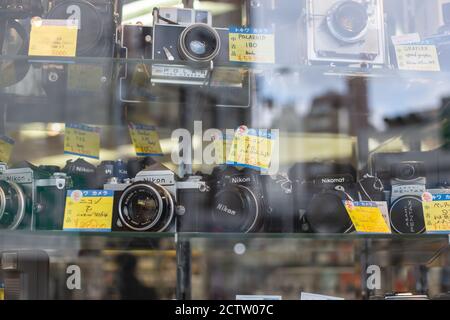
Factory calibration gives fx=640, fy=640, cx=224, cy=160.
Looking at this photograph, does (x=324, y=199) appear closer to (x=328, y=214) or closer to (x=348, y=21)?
(x=328, y=214)

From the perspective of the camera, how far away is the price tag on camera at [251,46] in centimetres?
139

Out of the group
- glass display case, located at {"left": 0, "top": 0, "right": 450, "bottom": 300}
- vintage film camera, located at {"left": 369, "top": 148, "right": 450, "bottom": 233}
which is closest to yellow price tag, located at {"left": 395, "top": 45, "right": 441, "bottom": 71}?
glass display case, located at {"left": 0, "top": 0, "right": 450, "bottom": 300}

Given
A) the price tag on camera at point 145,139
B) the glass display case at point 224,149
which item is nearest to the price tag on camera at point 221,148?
the glass display case at point 224,149

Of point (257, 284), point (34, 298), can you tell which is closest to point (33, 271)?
point (34, 298)

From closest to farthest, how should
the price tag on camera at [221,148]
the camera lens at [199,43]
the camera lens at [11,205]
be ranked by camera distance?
the camera lens at [11,205] < the camera lens at [199,43] < the price tag on camera at [221,148]

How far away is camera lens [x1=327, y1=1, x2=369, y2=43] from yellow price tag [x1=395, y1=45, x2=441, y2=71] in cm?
10

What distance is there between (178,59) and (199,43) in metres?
0.06

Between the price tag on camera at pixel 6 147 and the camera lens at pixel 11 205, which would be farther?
the price tag on camera at pixel 6 147

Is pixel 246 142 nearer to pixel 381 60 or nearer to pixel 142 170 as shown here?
pixel 142 170

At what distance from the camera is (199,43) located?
1.35m

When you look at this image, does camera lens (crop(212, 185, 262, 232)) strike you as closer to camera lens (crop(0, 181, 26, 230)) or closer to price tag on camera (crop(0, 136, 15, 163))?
camera lens (crop(0, 181, 26, 230))

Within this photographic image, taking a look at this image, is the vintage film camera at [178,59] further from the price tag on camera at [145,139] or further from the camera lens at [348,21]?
the camera lens at [348,21]

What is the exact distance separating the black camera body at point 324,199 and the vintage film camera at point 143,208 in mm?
280
